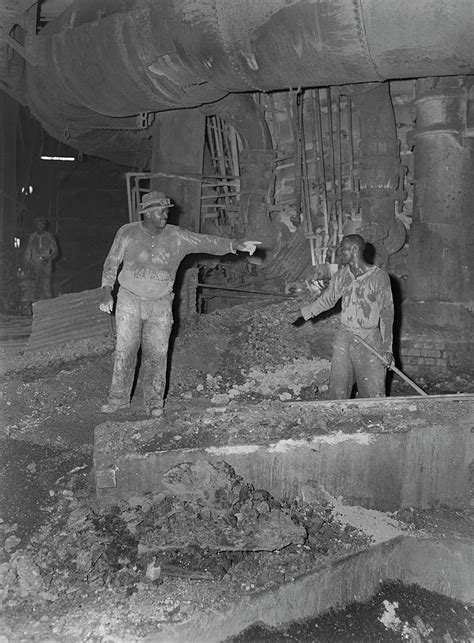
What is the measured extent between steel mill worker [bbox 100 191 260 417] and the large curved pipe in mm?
2137

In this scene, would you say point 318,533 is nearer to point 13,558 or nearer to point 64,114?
point 13,558

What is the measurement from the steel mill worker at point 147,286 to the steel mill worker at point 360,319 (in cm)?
91

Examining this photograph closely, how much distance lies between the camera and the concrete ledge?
2.97 metres

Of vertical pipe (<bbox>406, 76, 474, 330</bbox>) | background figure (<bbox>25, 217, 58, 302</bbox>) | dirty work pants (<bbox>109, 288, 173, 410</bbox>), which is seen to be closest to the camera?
dirty work pants (<bbox>109, 288, 173, 410</bbox>)

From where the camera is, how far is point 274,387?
6.72 metres

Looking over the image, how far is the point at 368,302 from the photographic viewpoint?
5.18m

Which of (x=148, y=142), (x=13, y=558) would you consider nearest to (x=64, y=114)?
(x=148, y=142)

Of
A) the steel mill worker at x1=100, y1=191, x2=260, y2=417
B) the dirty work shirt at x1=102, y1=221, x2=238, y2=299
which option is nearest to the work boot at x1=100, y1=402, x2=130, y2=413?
the steel mill worker at x1=100, y1=191, x2=260, y2=417

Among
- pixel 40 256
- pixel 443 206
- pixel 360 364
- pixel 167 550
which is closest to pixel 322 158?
pixel 443 206

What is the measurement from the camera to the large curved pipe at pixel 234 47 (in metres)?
5.15

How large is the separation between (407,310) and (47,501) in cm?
542

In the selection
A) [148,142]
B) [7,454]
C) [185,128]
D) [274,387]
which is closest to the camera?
[7,454]

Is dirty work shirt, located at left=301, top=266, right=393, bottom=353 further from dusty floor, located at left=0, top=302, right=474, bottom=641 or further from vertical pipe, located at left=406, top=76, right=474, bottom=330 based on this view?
vertical pipe, located at left=406, top=76, right=474, bottom=330

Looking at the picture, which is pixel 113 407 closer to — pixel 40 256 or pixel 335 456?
pixel 335 456
